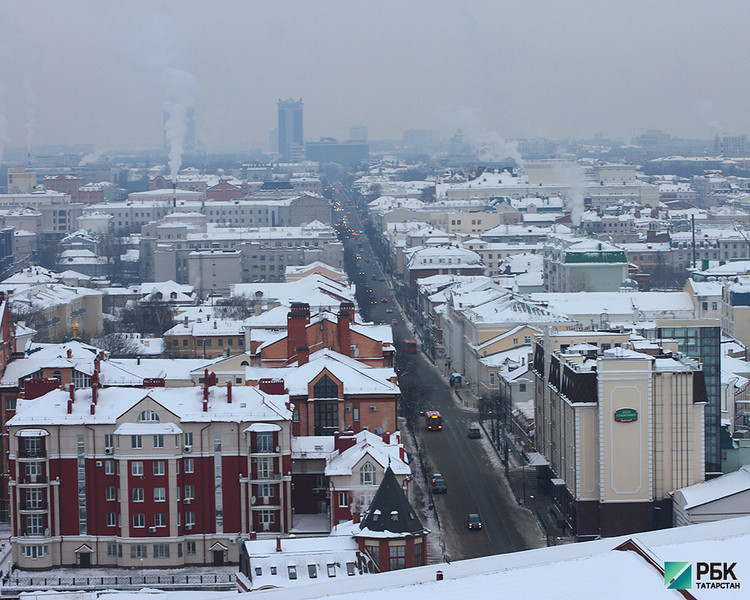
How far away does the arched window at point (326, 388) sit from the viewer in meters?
33.4

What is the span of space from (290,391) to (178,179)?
116763 millimetres

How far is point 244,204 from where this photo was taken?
11444 cm

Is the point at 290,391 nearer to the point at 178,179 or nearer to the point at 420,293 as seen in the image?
the point at 420,293

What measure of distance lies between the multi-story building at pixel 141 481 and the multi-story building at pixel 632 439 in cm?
645

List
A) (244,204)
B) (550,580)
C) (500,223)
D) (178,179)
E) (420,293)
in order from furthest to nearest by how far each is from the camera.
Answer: (178,179) → (244,204) → (500,223) → (420,293) → (550,580)

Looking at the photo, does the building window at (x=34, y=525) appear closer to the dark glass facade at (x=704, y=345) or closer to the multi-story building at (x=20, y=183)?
the dark glass facade at (x=704, y=345)

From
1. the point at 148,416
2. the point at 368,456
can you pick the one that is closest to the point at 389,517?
the point at 368,456

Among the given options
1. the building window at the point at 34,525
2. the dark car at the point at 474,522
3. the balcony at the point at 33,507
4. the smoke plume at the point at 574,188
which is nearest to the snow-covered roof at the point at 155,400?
the balcony at the point at 33,507

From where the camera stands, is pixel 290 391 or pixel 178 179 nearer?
pixel 290 391

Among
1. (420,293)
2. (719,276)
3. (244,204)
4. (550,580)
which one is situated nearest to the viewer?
(550,580)

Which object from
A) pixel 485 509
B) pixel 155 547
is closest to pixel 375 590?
pixel 155 547

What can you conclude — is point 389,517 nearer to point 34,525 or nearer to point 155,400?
point 155,400

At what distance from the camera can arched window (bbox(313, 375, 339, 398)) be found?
33406mm

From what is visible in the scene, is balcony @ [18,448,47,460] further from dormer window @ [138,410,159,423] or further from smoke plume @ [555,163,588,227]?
smoke plume @ [555,163,588,227]
